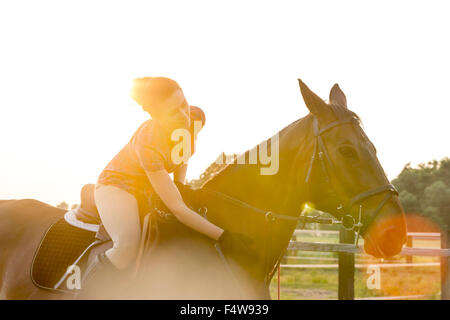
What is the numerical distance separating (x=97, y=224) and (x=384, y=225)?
226cm

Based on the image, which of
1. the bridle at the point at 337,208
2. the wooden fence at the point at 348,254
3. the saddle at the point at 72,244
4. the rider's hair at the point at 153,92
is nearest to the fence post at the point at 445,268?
the wooden fence at the point at 348,254

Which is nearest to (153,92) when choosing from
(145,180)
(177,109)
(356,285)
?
(177,109)

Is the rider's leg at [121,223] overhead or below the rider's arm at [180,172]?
below

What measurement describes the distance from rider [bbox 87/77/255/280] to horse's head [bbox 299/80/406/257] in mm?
720

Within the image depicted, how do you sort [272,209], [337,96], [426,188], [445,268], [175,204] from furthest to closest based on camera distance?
[426,188]
[445,268]
[337,96]
[272,209]
[175,204]

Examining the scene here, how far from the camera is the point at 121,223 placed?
3.32m

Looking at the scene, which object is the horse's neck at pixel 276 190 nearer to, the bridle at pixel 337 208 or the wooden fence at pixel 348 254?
the bridle at pixel 337 208

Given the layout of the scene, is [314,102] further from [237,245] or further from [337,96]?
[237,245]

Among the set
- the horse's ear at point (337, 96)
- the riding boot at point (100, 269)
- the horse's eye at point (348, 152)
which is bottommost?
the riding boot at point (100, 269)

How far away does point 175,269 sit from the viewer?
3.35 meters

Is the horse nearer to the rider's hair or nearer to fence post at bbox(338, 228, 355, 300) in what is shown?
the rider's hair

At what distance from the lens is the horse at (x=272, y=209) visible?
3.28 meters

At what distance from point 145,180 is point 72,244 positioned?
91cm

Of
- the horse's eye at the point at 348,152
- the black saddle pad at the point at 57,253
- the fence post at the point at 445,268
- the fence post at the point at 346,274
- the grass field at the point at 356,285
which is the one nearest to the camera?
the horse's eye at the point at 348,152
